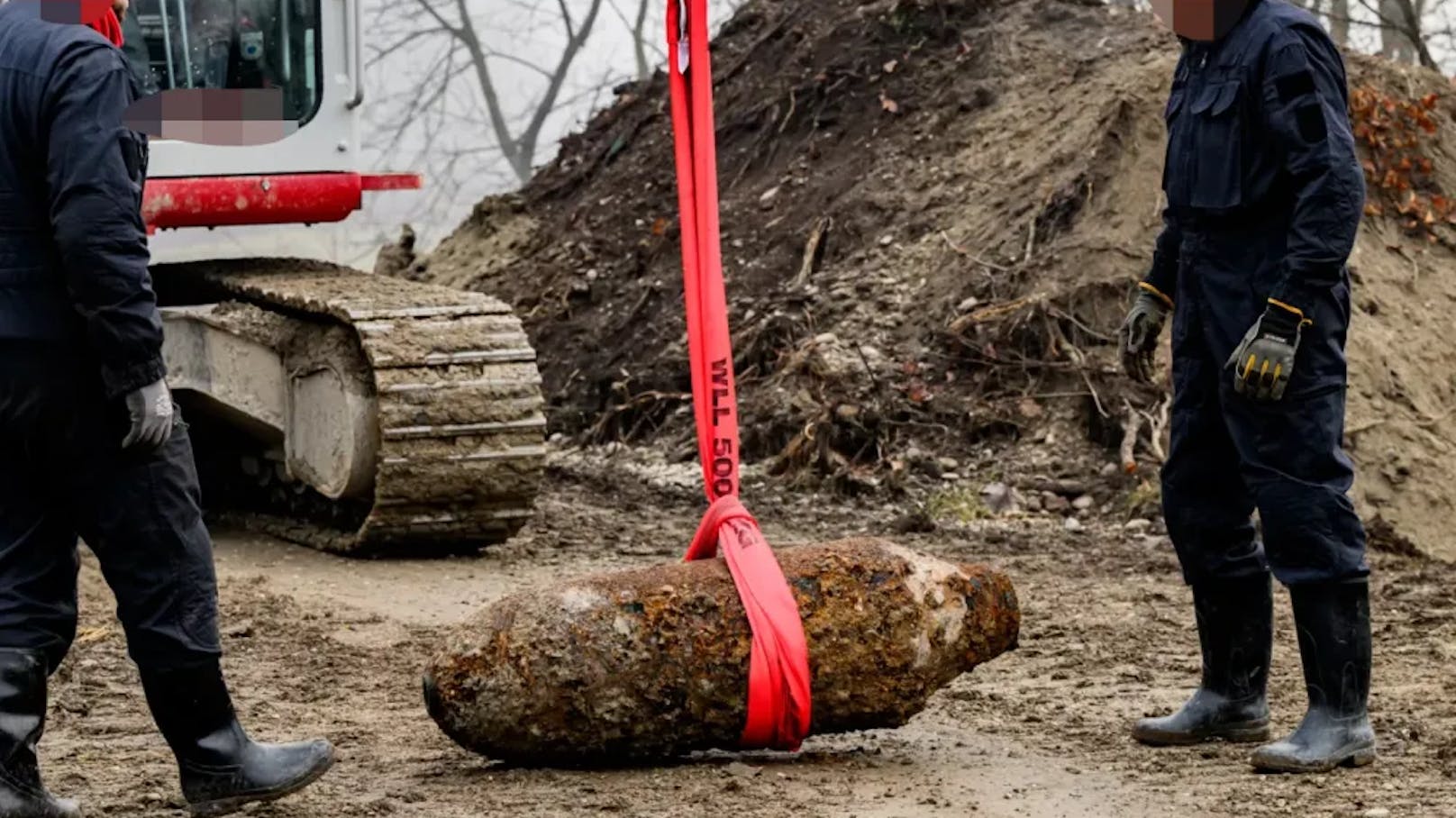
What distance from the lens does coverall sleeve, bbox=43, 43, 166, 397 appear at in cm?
445

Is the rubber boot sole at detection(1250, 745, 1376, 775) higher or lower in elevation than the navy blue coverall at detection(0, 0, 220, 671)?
lower

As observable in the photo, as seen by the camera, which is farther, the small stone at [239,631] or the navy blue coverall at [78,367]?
the small stone at [239,631]

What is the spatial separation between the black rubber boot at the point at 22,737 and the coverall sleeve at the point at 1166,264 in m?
2.93

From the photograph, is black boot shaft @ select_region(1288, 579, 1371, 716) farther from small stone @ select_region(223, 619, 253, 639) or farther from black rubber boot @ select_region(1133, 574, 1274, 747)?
small stone @ select_region(223, 619, 253, 639)

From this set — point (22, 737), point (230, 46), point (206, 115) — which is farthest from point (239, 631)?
point (230, 46)

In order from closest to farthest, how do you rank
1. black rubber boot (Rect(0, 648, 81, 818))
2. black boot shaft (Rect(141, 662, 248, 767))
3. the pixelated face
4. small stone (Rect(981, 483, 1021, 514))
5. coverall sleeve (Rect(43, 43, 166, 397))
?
1. coverall sleeve (Rect(43, 43, 166, 397))
2. black rubber boot (Rect(0, 648, 81, 818))
3. black boot shaft (Rect(141, 662, 248, 767))
4. the pixelated face
5. small stone (Rect(981, 483, 1021, 514))

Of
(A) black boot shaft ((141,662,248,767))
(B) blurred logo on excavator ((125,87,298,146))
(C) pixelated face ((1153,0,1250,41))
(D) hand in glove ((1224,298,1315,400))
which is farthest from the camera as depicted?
(C) pixelated face ((1153,0,1250,41))

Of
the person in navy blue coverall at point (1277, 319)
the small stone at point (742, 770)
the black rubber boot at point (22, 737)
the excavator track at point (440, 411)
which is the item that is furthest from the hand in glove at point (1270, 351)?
the excavator track at point (440, 411)

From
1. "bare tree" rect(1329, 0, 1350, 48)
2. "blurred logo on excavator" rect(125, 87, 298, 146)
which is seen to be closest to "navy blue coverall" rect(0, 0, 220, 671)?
"blurred logo on excavator" rect(125, 87, 298, 146)

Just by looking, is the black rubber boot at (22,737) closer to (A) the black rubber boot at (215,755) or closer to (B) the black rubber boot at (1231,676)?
(A) the black rubber boot at (215,755)

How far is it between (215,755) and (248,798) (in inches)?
4.8

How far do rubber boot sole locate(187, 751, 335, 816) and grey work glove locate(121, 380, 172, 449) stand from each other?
813mm

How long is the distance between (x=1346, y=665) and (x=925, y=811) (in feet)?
3.86

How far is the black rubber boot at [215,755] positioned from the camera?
4715 mm
